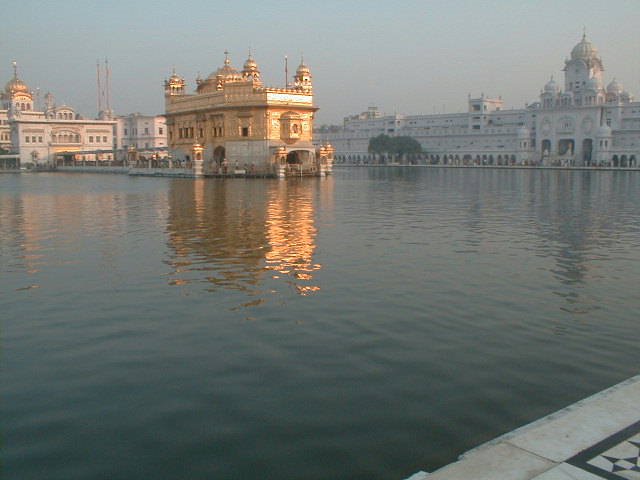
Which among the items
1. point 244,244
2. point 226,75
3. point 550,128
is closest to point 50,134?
point 226,75

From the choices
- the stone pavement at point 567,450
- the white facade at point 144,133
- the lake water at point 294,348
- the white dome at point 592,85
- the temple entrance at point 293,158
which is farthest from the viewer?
the white facade at point 144,133

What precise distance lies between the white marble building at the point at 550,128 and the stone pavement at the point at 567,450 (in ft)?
322

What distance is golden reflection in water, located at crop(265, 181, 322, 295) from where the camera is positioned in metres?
12.6

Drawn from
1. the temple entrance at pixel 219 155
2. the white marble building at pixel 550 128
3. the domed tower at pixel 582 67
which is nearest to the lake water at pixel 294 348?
the temple entrance at pixel 219 155

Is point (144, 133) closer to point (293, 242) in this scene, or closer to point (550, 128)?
point (550, 128)

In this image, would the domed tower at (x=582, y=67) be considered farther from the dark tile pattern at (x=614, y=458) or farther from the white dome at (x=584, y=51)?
the dark tile pattern at (x=614, y=458)

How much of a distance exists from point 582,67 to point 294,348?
115 m

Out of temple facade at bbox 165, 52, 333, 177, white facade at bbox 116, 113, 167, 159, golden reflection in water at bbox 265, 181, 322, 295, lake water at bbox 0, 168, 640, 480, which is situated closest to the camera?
lake water at bbox 0, 168, 640, 480

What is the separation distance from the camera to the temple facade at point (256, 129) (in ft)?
182

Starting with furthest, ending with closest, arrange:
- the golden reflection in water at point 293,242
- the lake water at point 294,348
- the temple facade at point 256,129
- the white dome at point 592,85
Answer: the white dome at point 592,85 → the temple facade at point 256,129 → the golden reflection in water at point 293,242 → the lake water at point 294,348

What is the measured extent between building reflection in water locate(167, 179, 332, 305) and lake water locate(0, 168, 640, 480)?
11 cm

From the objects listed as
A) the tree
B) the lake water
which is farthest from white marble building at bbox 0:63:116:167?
the lake water

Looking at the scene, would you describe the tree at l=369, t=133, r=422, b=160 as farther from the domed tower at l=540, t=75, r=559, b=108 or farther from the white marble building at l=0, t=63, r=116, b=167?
the white marble building at l=0, t=63, r=116, b=167

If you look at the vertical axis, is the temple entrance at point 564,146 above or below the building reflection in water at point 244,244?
above
